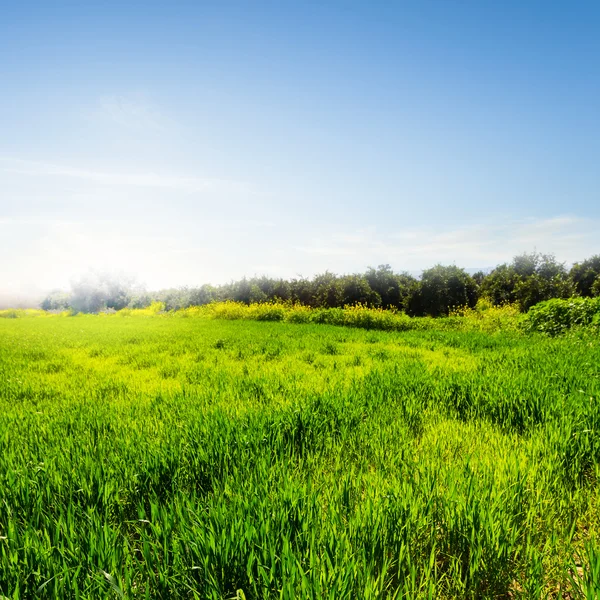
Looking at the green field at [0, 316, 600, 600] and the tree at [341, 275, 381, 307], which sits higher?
the tree at [341, 275, 381, 307]

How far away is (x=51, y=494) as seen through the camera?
2.06m

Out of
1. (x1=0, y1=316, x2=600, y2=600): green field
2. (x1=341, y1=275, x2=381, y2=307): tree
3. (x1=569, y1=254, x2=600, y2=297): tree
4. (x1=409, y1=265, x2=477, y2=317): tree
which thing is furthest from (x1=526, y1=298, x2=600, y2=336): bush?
(x1=569, y1=254, x2=600, y2=297): tree

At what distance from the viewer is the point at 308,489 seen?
2.18 m

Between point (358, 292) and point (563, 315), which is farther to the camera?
point (358, 292)

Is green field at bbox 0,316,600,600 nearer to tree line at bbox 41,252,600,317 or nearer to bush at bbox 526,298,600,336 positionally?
bush at bbox 526,298,600,336

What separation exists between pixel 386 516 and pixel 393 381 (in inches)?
119

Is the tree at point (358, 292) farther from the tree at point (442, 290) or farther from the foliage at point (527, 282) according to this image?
the foliage at point (527, 282)

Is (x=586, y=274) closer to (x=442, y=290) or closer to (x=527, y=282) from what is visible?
(x=527, y=282)

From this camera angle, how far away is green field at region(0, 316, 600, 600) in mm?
1441

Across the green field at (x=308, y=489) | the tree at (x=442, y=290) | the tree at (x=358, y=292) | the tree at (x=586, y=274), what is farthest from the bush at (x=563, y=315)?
the tree at (x=586, y=274)

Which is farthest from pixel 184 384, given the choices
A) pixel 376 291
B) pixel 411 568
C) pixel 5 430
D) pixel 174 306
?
pixel 174 306

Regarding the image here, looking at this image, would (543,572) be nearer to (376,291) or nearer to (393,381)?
(393,381)

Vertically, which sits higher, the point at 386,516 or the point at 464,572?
the point at 386,516

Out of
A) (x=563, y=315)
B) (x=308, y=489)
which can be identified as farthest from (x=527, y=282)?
(x=308, y=489)
